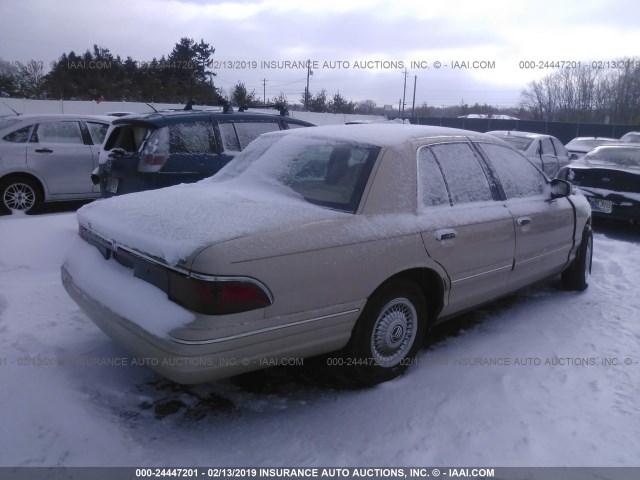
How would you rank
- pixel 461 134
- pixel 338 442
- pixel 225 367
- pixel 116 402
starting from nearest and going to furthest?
pixel 225 367 → pixel 338 442 → pixel 116 402 → pixel 461 134

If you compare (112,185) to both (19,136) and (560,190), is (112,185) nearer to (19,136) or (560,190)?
(19,136)

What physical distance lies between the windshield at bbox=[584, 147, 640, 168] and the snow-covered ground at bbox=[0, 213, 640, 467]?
551 centimetres

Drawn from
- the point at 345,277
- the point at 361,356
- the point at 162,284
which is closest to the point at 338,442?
the point at 361,356

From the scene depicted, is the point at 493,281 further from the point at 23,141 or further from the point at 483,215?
the point at 23,141

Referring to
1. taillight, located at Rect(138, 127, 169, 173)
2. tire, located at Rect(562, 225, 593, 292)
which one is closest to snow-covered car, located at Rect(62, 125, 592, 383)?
tire, located at Rect(562, 225, 593, 292)

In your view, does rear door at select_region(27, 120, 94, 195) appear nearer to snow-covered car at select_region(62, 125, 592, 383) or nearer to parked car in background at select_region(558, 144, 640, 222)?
snow-covered car at select_region(62, 125, 592, 383)

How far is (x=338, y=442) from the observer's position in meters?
2.83

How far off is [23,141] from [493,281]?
7201 millimetres

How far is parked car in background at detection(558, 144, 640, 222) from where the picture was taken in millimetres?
7750

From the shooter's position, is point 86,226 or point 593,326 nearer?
point 86,226

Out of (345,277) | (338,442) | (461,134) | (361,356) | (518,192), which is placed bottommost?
(338,442)

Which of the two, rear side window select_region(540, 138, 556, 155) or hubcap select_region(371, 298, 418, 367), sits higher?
rear side window select_region(540, 138, 556, 155)

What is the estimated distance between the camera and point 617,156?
9.27 meters

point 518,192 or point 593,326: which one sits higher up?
point 518,192
